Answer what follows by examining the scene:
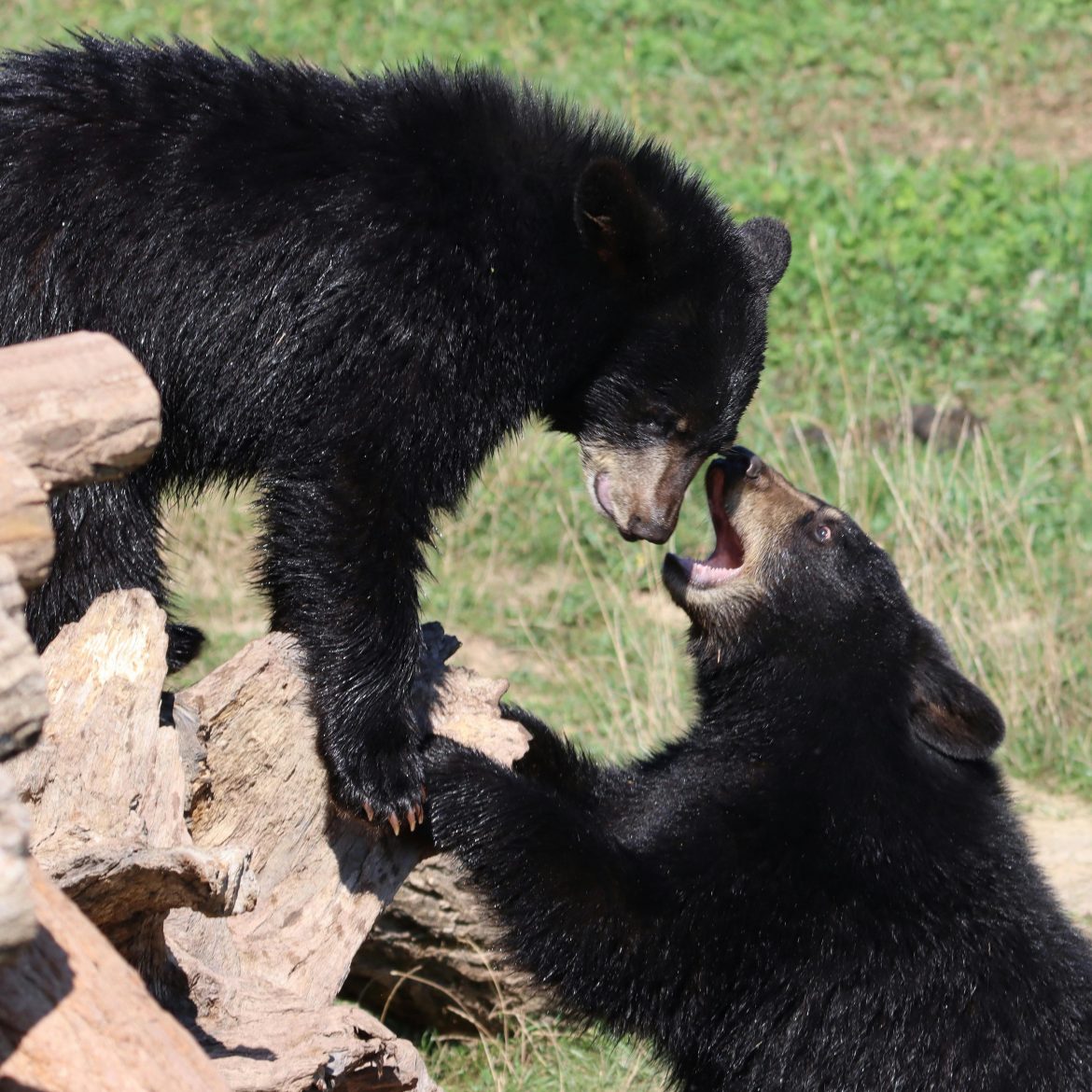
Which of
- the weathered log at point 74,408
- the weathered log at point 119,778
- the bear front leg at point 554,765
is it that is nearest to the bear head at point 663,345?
the bear front leg at point 554,765

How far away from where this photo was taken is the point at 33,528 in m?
2.37

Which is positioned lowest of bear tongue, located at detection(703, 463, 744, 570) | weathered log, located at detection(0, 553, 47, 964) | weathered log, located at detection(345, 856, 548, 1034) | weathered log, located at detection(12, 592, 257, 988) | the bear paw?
weathered log, located at detection(345, 856, 548, 1034)

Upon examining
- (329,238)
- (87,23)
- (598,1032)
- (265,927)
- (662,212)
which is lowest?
(87,23)

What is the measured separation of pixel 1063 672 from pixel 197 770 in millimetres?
4668

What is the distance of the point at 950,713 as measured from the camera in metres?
4.60

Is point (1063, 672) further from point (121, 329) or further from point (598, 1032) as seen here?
point (121, 329)

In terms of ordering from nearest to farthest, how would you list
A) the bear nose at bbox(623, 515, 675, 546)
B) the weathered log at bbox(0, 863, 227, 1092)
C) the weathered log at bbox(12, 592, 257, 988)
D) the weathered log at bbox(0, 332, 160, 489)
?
1. the weathered log at bbox(0, 863, 227, 1092)
2. the weathered log at bbox(0, 332, 160, 489)
3. the weathered log at bbox(12, 592, 257, 988)
4. the bear nose at bbox(623, 515, 675, 546)

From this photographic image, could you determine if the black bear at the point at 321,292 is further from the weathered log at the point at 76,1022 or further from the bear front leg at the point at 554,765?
the weathered log at the point at 76,1022

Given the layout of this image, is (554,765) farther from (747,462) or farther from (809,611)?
(747,462)

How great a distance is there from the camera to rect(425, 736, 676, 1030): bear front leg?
420 cm

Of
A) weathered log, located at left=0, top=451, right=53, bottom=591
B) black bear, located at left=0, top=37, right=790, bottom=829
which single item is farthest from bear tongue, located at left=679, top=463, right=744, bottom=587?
weathered log, located at left=0, top=451, right=53, bottom=591

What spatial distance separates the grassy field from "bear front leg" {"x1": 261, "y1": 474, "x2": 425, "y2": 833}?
1796mm

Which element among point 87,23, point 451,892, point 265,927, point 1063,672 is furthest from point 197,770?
point 87,23

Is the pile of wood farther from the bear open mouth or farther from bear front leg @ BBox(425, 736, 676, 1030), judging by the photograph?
the bear open mouth
